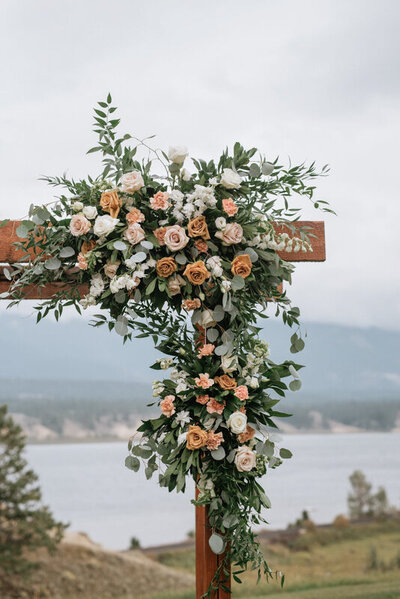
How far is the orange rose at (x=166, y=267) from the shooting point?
6.84 ft

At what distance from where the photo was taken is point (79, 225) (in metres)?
2.14

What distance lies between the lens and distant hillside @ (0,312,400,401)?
29.8ft

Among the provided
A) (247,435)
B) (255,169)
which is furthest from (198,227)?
(247,435)

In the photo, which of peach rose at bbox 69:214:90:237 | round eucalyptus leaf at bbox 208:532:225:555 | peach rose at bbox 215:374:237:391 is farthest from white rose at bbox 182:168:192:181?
round eucalyptus leaf at bbox 208:532:225:555

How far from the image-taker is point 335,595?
24.0ft

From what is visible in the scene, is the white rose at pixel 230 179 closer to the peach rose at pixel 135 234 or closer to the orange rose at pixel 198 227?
the orange rose at pixel 198 227

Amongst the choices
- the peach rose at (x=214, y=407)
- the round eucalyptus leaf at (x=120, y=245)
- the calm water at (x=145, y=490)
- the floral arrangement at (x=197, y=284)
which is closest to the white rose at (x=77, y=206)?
the floral arrangement at (x=197, y=284)

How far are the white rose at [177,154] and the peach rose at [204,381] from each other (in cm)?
72

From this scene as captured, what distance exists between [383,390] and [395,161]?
11.8ft

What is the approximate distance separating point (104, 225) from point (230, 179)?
17.5 inches

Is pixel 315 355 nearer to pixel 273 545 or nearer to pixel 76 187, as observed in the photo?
pixel 273 545

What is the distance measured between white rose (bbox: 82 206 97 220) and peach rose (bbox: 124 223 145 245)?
0.47ft

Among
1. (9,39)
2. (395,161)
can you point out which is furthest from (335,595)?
(9,39)

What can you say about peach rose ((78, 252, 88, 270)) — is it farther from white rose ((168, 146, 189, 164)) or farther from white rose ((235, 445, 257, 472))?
white rose ((235, 445, 257, 472))
